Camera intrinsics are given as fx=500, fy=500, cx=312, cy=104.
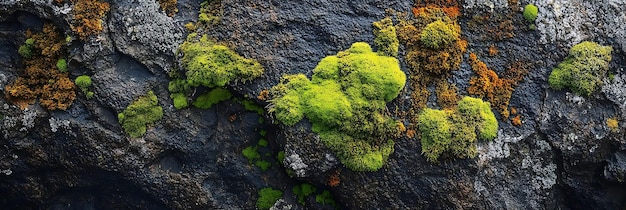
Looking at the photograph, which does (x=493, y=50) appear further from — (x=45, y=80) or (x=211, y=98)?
(x=45, y=80)

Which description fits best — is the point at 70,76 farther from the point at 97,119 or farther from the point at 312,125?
the point at 312,125

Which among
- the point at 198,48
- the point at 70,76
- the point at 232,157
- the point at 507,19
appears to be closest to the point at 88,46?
the point at 70,76

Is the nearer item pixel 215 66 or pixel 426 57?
pixel 215 66

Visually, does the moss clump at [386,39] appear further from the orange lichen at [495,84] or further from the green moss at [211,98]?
the green moss at [211,98]

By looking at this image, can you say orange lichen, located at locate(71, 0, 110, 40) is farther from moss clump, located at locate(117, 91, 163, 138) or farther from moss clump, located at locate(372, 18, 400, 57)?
moss clump, located at locate(372, 18, 400, 57)

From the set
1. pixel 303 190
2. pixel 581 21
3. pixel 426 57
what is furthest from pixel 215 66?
pixel 581 21

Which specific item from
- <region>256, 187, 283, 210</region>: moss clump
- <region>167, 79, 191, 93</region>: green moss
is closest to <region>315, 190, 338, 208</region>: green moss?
<region>256, 187, 283, 210</region>: moss clump

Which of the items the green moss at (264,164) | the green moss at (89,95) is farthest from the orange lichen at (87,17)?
the green moss at (264,164)
